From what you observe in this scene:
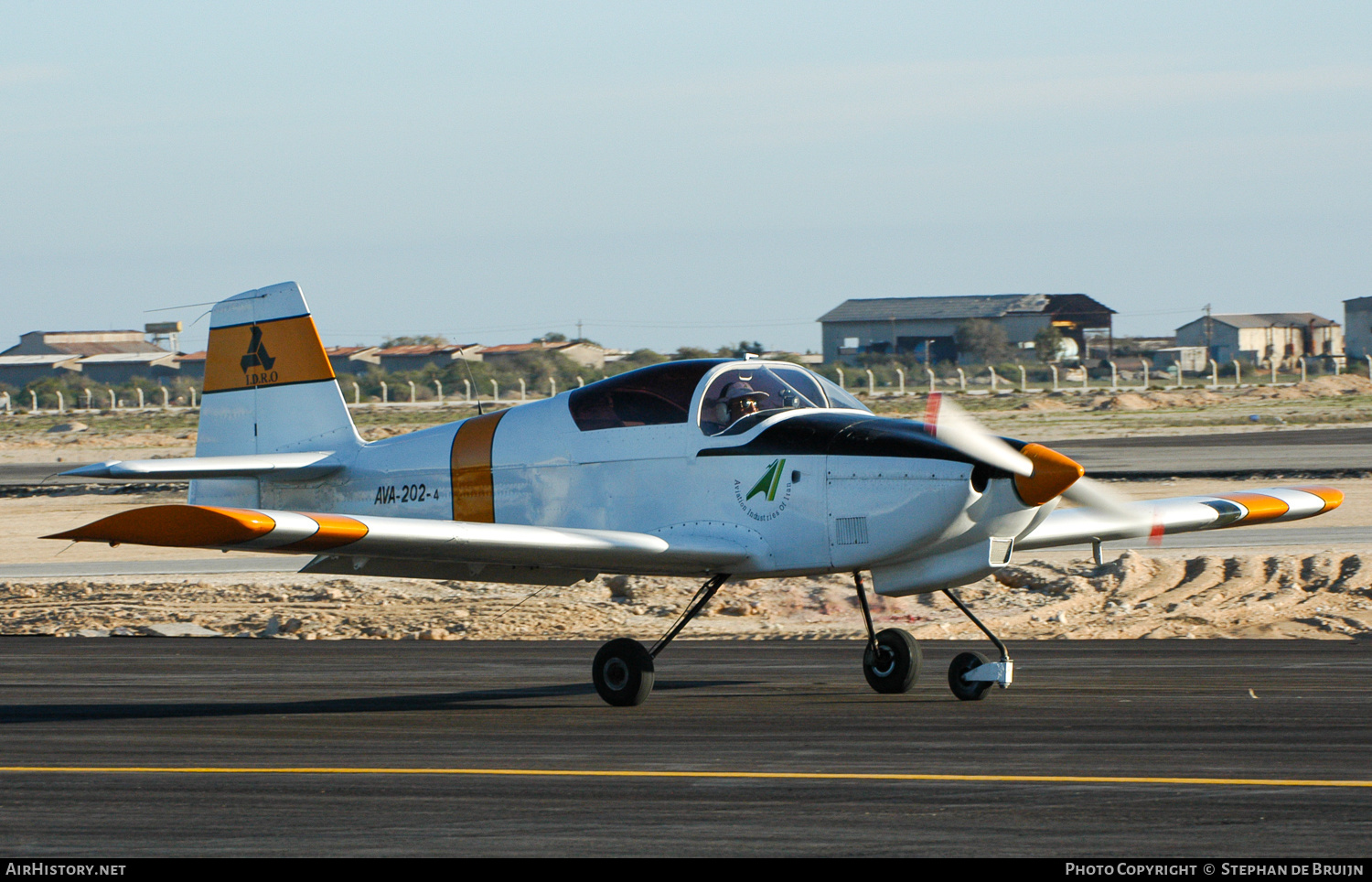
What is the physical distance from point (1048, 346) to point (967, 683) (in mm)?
104488

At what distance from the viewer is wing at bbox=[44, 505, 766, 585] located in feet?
30.7

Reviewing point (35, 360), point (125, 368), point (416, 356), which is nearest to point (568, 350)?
point (416, 356)

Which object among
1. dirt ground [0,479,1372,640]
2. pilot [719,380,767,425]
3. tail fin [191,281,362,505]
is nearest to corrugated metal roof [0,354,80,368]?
dirt ground [0,479,1372,640]

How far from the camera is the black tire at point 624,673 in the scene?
11352mm

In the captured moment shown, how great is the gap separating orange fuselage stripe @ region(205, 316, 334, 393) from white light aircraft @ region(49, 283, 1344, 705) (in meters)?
1.15

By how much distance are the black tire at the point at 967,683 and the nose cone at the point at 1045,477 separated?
161 centimetres

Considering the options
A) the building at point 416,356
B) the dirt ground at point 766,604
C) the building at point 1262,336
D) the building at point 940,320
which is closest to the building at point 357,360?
the building at point 416,356

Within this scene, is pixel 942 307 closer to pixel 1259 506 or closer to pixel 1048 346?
pixel 1048 346

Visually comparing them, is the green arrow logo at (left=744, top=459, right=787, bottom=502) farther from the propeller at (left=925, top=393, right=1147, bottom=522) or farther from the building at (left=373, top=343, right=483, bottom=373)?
the building at (left=373, top=343, right=483, bottom=373)

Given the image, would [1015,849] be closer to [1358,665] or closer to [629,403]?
[629,403]

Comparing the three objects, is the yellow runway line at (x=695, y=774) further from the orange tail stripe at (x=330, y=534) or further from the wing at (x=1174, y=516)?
the wing at (x=1174, y=516)

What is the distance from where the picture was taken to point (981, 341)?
11556cm
